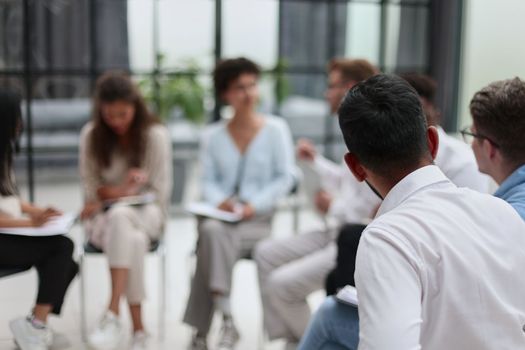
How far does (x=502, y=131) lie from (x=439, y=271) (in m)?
0.92

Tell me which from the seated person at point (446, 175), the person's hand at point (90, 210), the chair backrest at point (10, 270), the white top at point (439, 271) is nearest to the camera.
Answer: the white top at point (439, 271)

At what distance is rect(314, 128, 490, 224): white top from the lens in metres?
2.92

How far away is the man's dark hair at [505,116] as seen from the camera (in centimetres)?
220

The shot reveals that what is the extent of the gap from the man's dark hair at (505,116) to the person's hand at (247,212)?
1.70 m

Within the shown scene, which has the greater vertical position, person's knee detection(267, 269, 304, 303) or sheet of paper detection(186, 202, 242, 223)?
sheet of paper detection(186, 202, 242, 223)

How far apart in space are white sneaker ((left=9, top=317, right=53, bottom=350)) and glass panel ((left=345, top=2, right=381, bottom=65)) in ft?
12.5

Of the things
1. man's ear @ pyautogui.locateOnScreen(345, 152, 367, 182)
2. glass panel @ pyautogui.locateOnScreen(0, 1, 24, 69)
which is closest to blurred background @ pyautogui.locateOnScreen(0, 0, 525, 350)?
glass panel @ pyautogui.locateOnScreen(0, 1, 24, 69)

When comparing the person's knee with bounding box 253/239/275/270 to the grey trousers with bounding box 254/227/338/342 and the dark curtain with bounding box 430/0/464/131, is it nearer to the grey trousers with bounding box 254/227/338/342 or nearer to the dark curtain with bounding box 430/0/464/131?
the grey trousers with bounding box 254/227/338/342

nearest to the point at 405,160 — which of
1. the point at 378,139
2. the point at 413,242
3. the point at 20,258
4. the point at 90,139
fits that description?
the point at 378,139

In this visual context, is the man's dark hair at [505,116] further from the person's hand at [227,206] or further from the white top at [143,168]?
the white top at [143,168]

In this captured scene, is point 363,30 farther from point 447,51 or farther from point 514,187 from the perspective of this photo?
point 514,187

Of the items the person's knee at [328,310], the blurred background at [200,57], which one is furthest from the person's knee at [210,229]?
the person's knee at [328,310]

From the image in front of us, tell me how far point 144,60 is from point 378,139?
4.43m

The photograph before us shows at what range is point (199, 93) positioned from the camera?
19.5ft
